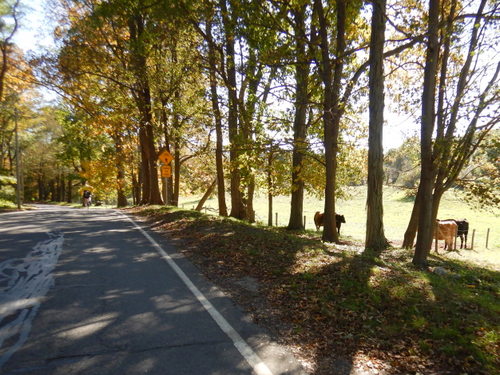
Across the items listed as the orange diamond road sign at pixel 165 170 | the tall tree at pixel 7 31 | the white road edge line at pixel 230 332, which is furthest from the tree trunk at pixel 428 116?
the tall tree at pixel 7 31

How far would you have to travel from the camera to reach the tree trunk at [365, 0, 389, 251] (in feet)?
30.7

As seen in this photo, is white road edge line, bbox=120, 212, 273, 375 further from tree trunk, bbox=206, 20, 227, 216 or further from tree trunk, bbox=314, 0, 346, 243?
tree trunk, bbox=206, 20, 227, 216

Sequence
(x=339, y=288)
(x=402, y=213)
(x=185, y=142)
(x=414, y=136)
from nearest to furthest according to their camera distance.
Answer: (x=339, y=288), (x=414, y=136), (x=185, y=142), (x=402, y=213)

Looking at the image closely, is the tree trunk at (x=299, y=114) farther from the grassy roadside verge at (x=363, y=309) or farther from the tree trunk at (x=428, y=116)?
the grassy roadside verge at (x=363, y=309)

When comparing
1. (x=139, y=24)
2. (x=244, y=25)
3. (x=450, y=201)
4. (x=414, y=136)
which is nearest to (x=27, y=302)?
(x=244, y=25)

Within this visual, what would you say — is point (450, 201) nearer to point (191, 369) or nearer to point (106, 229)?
point (106, 229)

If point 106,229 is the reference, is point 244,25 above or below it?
above

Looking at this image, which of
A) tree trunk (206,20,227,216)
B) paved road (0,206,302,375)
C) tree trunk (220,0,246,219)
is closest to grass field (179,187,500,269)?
tree trunk (220,0,246,219)

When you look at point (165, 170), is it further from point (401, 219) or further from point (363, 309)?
point (401, 219)

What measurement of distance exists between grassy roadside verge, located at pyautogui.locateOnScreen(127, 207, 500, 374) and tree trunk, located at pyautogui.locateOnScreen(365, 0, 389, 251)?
107 inches

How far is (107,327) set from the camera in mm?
4320

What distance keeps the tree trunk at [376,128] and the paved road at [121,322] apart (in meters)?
5.84

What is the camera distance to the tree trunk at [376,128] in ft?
30.7

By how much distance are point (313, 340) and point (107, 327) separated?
261cm
